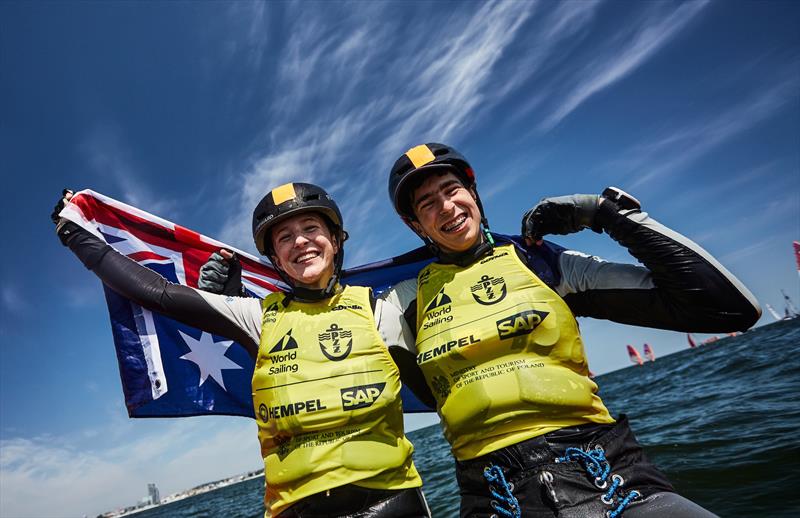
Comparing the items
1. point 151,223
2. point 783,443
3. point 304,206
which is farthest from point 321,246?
point 783,443

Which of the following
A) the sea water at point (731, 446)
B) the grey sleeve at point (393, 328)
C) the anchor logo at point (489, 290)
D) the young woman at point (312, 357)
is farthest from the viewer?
the sea water at point (731, 446)

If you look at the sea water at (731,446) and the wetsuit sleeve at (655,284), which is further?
the sea water at (731,446)

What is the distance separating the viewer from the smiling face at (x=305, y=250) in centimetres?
389

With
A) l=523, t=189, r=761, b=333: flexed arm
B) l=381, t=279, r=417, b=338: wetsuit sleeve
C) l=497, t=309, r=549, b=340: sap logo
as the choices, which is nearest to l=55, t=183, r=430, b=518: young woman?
l=381, t=279, r=417, b=338: wetsuit sleeve

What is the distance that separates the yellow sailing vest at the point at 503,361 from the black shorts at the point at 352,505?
24.3 inches

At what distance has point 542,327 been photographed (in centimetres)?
312

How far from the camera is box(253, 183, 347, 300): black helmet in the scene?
3984 mm

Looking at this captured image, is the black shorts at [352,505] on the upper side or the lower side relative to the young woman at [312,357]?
lower

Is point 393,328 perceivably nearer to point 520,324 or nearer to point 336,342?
point 336,342

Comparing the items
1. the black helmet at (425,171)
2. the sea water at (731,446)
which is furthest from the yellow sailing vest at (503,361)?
the sea water at (731,446)

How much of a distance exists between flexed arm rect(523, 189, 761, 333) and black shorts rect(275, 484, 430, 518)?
2252 mm

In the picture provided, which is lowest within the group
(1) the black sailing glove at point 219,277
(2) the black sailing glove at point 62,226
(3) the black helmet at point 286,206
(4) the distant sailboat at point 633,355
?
(4) the distant sailboat at point 633,355

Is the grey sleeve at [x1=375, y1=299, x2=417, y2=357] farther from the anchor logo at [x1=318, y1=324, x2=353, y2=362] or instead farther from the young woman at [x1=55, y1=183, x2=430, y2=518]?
the anchor logo at [x1=318, y1=324, x2=353, y2=362]

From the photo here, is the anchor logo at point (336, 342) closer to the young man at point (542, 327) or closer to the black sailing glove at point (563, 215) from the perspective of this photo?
the young man at point (542, 327)
